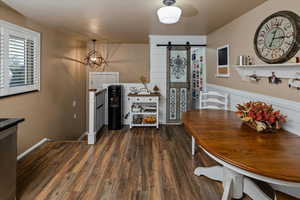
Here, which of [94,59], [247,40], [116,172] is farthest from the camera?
[94,59]

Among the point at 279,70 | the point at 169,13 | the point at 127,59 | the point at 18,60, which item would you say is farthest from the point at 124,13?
the point at 127,59

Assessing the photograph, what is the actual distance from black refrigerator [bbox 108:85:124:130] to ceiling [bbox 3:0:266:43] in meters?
1.29

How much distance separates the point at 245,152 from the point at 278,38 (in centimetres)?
153

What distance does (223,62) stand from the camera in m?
3.82

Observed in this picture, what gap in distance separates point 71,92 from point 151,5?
11.2 feet

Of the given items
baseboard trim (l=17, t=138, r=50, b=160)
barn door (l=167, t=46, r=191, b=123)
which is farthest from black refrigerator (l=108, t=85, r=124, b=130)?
baseboard trim (l=17, t=138, r=50, b=160)

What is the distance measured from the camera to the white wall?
4.82 m

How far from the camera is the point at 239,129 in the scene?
194cm

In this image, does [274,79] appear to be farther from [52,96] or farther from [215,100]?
[52,96]

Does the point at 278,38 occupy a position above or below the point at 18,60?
above

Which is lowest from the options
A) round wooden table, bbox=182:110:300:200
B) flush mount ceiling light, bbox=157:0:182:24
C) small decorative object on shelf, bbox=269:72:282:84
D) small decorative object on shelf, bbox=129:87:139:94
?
round wooden table, bbox=182:110:300:200

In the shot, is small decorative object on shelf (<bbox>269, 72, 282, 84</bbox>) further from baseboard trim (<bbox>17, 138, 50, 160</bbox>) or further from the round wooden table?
baseboard trim (<bbox>17, 138, 50, 160</bbox>)

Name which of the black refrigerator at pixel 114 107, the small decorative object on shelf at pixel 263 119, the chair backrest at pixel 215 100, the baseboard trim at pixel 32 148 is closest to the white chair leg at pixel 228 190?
the small decorative object on shelf at pixel 263 119

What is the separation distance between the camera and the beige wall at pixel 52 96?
10.0 feet
